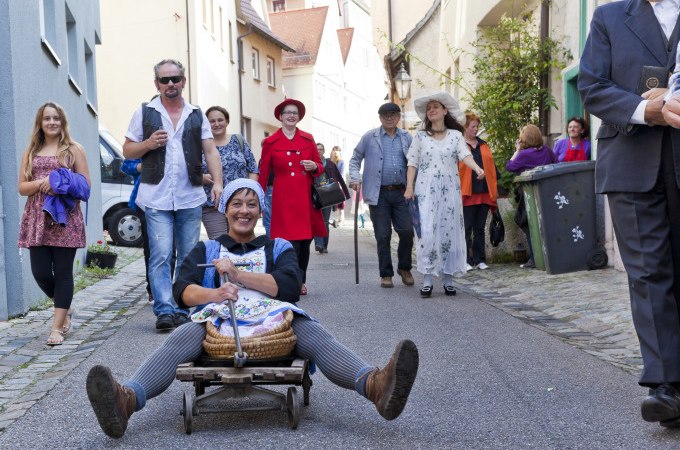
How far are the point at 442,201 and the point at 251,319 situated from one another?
236 inches

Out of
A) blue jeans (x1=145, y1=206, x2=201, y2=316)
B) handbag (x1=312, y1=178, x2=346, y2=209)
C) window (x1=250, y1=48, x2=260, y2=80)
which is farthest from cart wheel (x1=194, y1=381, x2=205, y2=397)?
window (x1=250, y1=48, x2=260, y2=80)

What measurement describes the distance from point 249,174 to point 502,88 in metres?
6.37

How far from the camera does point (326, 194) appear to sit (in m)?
10.5

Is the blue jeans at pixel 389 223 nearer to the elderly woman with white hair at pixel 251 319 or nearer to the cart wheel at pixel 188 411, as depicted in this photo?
the elderly woman with white hair at pixel 251 319

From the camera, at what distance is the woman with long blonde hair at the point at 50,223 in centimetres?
760

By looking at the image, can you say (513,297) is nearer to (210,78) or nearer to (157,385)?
(157,385)

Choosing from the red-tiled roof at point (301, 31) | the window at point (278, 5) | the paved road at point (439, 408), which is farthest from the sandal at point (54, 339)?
the window at point (278, 5)

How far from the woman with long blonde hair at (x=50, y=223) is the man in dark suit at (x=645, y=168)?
4.40m

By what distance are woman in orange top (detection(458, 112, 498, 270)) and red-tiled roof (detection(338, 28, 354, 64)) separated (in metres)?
57.5

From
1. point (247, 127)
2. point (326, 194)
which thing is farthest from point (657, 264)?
point (247, 127)

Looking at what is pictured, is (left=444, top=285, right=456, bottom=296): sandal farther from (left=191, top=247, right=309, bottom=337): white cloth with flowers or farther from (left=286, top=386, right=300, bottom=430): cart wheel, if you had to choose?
(left=286, top=386, right=300, bottom=430): cart wheel

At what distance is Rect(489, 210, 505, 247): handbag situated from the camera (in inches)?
514

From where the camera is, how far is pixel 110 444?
172 inches

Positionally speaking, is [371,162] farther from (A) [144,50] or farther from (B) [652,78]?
(A) [144,50]
